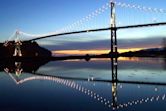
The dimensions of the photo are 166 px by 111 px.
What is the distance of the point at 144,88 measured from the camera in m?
17.2

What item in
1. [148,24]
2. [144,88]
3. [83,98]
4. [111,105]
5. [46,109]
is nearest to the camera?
[46,109]

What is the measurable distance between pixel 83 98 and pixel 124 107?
238cm

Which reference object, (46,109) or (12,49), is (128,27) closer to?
(46,109)

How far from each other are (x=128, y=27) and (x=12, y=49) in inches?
1800

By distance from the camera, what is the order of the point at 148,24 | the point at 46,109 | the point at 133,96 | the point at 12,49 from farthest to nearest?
the point at 12,49 → the point at 148,24 → the point at 133,96 → the point at 46,109

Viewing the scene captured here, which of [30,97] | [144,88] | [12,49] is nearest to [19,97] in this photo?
[30,97]

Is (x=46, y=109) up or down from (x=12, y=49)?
up

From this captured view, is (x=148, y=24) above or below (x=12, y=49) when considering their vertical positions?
above

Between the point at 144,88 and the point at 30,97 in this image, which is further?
the point at 144,88

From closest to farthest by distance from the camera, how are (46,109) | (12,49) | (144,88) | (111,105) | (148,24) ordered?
(46,109)
(111,105)
(144,88)
(148,24)
(12,49)

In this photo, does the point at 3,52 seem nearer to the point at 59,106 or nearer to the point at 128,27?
the point at 128,27

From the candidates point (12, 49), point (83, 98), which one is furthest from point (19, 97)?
point (12, 49)

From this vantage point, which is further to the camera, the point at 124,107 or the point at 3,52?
the point at 3,52

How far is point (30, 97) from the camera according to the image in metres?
13.5
